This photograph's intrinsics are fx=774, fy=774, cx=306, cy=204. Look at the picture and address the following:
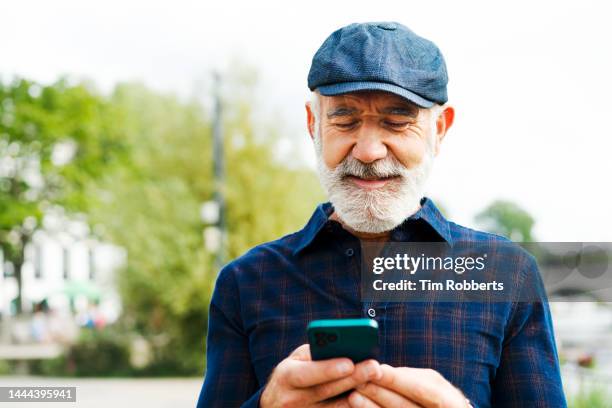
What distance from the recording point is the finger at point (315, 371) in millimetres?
1611

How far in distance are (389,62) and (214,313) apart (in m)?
0.85

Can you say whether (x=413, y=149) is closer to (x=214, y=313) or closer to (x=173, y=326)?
(x=214, y=313)

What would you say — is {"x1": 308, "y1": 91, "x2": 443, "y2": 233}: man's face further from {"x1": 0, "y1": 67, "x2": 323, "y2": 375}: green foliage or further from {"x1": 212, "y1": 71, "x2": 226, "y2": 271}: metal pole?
{"x1": 0, "y1": 67, "x2": 323, "y2": 375}: green foliage

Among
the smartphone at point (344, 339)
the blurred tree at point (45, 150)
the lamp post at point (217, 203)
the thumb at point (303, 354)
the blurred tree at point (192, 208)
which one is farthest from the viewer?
the blurred tree at point (45, 150)

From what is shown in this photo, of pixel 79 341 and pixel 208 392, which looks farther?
pixel 79 341

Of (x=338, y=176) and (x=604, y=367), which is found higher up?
(x=338, y=176)

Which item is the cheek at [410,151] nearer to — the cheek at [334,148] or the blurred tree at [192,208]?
the cheek at [334,148]

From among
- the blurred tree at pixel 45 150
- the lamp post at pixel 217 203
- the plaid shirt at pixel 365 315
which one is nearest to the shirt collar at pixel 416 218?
the plaid shirt at pixel 365 315

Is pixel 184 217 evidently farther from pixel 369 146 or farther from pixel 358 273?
pixel 369 146

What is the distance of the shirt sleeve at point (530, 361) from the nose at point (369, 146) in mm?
553

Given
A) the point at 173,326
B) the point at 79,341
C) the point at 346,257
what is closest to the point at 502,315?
the point at 346,257

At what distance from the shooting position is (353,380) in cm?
163

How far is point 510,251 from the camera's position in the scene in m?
2.21

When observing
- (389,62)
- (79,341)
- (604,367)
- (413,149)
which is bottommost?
(79,341)
